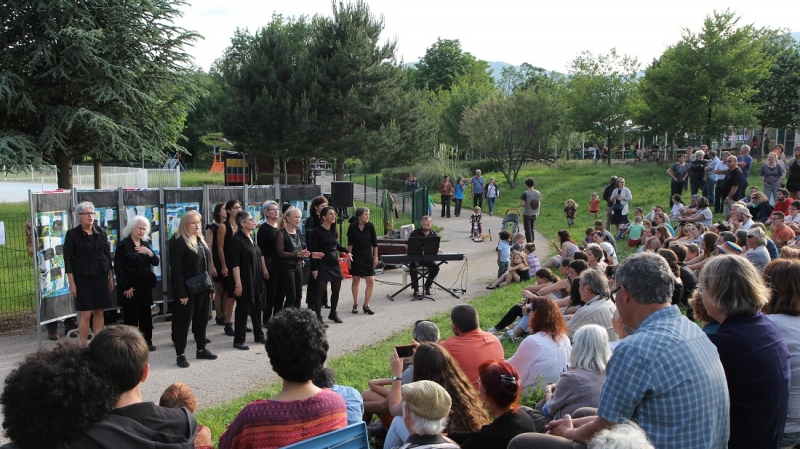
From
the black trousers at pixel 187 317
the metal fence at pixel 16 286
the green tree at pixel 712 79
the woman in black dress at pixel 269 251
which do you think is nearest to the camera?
the black trousers at pixel 187 317

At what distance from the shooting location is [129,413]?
9.18 ft

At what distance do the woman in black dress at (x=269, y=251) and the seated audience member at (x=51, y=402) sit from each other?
6.60 metres

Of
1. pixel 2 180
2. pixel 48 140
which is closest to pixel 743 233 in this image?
pixel 48 140

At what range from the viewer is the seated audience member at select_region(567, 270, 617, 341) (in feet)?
20.9

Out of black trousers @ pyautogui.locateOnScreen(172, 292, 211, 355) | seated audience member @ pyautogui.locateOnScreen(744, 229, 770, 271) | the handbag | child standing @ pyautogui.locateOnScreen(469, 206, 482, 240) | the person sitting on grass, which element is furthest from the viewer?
child standing @ pyautogui.locateOnScreen(469, 206, 482, 240)

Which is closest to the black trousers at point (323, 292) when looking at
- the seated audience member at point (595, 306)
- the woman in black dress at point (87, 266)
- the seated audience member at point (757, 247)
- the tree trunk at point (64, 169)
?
the woman in black dress at point (87, 266)

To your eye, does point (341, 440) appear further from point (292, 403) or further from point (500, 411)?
point (500, 411)

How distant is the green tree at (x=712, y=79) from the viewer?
29.6 m

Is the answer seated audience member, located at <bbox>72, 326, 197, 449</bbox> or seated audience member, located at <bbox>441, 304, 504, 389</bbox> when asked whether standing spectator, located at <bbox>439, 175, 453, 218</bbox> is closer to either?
seated audience member, located at <bbox>441, 304, 504, 389</bbox>

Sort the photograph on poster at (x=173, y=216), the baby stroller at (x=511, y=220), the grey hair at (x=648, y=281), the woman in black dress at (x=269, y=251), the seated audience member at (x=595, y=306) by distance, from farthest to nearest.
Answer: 1. the baby stroller at (x=511, y=220)
2. the photograph on poster at (x=173, y=216)
3. the woman in black dress at (x=269, y=251)
4. the seated audience member at (x=595, y=306)
5. the grey hair at (x=648, y=281)

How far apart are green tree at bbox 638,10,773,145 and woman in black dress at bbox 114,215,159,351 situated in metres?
28.2

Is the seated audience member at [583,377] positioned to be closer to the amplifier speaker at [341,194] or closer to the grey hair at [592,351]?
the grey hair at [592,351]

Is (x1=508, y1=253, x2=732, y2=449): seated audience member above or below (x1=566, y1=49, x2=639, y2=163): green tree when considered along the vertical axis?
below

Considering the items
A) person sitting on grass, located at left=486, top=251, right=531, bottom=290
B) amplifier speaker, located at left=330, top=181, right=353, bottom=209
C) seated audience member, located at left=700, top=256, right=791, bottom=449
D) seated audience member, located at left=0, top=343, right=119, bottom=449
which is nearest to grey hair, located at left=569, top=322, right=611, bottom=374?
seated audience member, located at left=700, top=256, right=791, bottom=449
